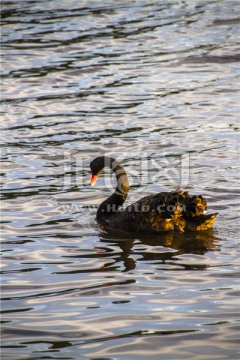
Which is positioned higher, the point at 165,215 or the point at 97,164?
the point at 97,164

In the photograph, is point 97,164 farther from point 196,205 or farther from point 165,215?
point 196,205

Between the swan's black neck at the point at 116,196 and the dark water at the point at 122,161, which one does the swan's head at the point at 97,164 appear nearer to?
the swan's black neck at the point at 116,196

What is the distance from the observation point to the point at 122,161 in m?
12.6

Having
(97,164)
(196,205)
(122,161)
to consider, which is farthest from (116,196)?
(122,161)

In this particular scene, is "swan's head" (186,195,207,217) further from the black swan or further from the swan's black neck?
the swan's black neck

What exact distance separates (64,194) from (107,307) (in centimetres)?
399

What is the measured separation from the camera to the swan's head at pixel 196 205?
9656 millimetres

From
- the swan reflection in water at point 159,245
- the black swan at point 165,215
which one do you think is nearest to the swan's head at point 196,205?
the black swan at point 165,215

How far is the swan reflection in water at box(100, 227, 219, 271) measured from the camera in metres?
8.85

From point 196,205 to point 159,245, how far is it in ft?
2.04

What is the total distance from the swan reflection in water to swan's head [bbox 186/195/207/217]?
26 cm

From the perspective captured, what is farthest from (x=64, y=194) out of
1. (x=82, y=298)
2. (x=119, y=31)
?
Answer: (x=119, y=31)

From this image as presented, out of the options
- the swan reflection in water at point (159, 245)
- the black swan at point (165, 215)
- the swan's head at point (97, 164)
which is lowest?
the swan reflection in water at point (159, 245)

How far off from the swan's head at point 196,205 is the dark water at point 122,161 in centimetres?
28
